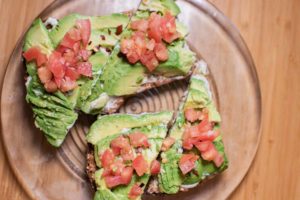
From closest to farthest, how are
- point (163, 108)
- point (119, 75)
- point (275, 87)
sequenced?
point (119, 75), point (163, 108), point (275, 87)

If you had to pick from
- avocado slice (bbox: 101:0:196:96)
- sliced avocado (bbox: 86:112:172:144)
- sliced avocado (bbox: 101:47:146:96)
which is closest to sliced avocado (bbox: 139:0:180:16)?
avocado slice (bbox: 101:0:196:96)

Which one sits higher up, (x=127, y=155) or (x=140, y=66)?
(x=140, y=66)

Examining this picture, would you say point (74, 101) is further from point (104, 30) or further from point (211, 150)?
point (211, 150)

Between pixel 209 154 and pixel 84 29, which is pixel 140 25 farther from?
pixel 209 154

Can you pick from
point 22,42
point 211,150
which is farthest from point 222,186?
point 22,42

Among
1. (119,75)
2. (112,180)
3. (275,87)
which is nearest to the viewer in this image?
(112,180)

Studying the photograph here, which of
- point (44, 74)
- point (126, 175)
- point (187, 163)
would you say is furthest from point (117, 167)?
point (44, 74)

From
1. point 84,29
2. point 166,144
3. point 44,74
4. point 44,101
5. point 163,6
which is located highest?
point 163,6
